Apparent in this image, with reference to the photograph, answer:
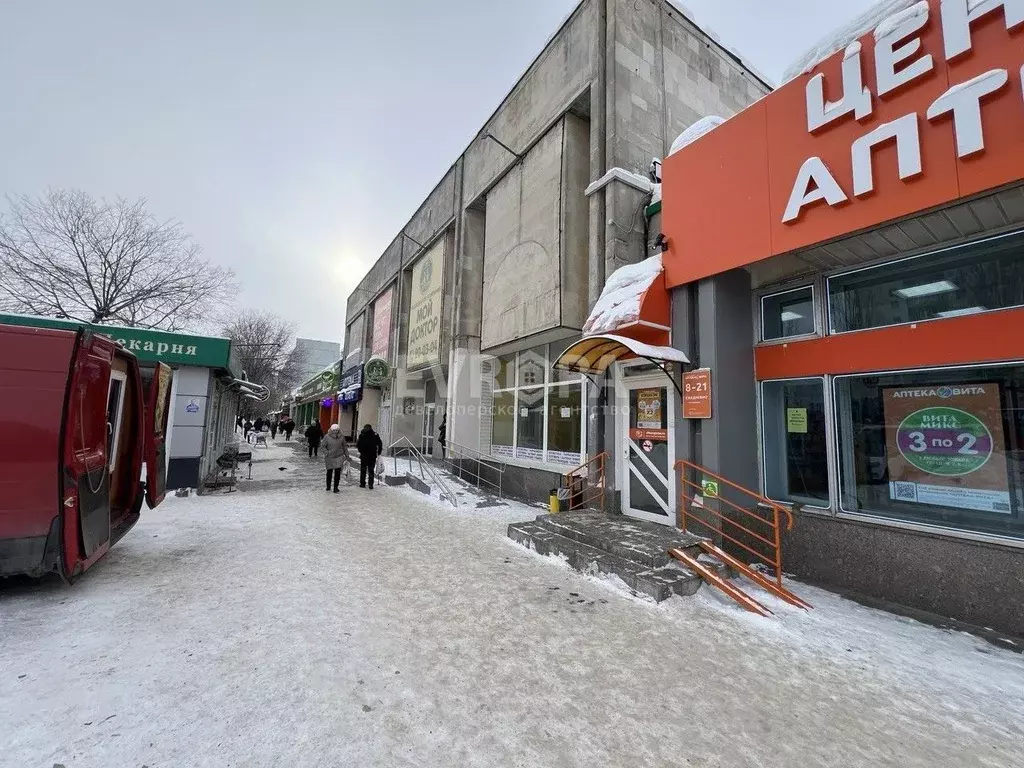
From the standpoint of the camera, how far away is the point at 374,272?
79.9 ft

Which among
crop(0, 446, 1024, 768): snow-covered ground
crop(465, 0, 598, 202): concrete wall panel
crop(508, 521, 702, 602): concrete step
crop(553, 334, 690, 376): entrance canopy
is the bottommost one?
crop(0, 446, 1024, 768): snow-covered ground

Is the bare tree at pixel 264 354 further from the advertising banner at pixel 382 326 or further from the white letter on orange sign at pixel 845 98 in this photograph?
the white letter on orange sign at pixel 845 98

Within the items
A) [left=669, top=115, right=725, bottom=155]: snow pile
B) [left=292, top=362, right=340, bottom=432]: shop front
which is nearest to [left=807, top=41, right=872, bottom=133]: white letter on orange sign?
[left=669, top=115, right=725, bottom=155]: snow pile

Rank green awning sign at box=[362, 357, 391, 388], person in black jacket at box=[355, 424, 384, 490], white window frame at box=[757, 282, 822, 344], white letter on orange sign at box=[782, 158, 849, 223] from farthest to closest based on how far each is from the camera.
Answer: green awning sign at box=[362, 357, 391, 388] < person in black jacket at box=[355, 424, 384, 490] < white window frame at box=[757, 282, 822, 344] < white letter on orange sign at box=[782, 158, 849, 223]

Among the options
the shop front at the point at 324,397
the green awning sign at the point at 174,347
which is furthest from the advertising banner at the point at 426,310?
the shop front at the point at 324,397

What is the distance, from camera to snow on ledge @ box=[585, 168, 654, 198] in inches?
314

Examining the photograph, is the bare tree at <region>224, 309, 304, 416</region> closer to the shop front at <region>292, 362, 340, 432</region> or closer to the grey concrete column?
the shop front at <region>292, 362, 340, 432</region>

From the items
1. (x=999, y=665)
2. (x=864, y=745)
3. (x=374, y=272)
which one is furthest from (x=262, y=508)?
(x=374, y=272)

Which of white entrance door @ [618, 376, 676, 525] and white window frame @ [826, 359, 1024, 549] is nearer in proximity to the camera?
white window frame @ [826, 359, 1024, 549]

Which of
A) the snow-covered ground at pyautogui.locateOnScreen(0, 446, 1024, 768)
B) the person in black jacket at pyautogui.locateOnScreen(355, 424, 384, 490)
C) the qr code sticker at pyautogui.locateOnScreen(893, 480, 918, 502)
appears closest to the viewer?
the snow-covered ground at pyautogui.locateOnScreen(0, 446, 1024, 768)

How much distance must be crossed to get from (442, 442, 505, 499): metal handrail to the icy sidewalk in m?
5.61

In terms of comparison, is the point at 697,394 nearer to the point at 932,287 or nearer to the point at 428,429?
the point at 932,287

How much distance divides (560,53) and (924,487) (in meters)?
10.8

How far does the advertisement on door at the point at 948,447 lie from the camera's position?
441 cm
